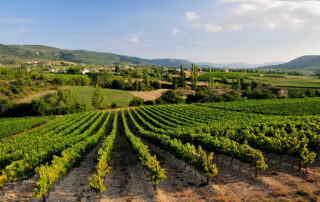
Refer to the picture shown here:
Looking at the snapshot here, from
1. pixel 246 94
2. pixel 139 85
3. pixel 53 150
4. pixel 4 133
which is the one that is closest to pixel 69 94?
pixel 4 133

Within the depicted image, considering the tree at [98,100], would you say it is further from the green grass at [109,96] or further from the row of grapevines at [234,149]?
the row of grapevines at [234,149]

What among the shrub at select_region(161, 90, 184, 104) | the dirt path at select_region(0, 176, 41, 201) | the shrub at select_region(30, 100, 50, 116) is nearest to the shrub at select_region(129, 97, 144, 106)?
the shrub at select_region(161, 90, 184, 104)

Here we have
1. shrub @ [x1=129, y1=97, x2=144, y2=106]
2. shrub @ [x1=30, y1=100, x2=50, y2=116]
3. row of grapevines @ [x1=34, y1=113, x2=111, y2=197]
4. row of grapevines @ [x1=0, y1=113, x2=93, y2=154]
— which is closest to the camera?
row of grapevines @ [x1=34, y1=113, x2=111, y2=197]

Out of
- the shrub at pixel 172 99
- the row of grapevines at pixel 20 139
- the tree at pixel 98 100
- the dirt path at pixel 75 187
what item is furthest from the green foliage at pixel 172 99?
the dirt path at pixel 75 187

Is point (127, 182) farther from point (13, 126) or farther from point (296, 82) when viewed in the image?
point (296, 82)

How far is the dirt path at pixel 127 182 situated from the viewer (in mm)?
14016

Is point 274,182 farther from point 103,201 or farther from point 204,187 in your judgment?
point 103,201

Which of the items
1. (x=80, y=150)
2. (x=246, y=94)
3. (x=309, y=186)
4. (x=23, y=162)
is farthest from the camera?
(x=246, y=94)

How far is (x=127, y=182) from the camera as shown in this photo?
16.6 metres

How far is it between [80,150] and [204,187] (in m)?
16.6

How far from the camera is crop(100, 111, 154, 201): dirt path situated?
14016 mm

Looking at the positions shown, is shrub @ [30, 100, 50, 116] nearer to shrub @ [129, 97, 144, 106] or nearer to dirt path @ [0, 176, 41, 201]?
shrub @ [129, 97, 144, 106]

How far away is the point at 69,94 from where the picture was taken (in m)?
79.9

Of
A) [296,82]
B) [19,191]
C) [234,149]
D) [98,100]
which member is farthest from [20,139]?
[296,82]
